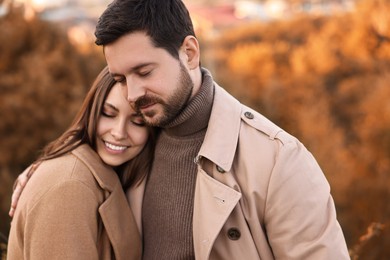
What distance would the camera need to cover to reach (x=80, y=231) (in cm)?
202

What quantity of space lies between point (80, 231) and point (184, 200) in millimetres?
463

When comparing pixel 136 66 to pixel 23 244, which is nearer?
pixel 136 66

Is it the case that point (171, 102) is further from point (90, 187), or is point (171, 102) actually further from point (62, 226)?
point (62, 226)

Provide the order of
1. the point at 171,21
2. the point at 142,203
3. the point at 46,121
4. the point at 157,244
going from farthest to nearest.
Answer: the point at 46,121, the point at 142,203, the point at 157,244, the point at 171,21

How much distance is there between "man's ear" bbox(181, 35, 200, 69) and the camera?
2.12 m

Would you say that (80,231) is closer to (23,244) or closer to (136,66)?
(23,244)

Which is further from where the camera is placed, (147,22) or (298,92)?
(298,92)

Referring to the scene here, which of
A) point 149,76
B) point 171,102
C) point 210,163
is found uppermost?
point 149,76

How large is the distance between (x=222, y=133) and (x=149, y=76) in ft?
1.27

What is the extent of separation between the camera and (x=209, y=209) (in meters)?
2.00

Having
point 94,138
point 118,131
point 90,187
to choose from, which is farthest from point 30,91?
point 90,187

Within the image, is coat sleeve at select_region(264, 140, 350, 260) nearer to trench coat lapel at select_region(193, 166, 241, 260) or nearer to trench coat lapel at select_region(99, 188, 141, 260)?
trench coat lapel at select_region(193, 166, 241, 260)

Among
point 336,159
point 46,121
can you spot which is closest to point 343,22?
point 336,159

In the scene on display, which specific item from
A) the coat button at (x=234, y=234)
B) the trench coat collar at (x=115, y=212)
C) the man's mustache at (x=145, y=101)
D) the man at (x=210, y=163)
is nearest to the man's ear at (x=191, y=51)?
the man at (x=210, y=163)
